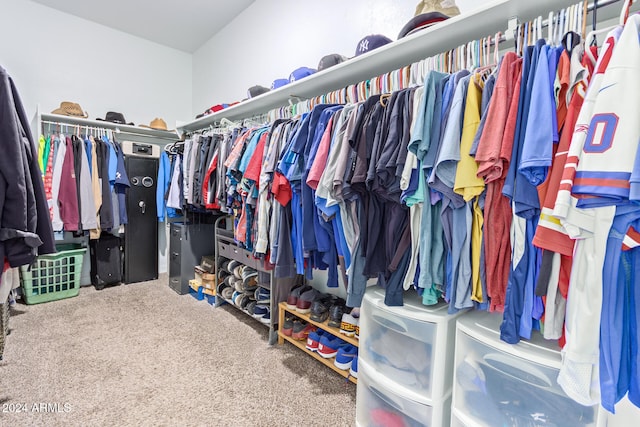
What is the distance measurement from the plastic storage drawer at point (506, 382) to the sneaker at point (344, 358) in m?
0.76

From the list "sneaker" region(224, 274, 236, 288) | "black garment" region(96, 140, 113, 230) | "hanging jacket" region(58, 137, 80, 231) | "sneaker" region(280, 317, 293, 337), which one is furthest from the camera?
"black garment" region(96, 140, 113, 230)

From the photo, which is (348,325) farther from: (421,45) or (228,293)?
(421,45)

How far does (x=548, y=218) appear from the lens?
0.84m

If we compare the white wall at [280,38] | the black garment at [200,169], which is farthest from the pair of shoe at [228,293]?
the white wall at [280,38]

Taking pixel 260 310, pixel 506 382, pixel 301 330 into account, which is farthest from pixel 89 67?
pixel 506 382

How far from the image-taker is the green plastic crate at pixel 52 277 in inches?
114

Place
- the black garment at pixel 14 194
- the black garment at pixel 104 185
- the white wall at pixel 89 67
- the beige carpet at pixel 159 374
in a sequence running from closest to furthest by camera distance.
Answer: the black garment at pixel 14 194 → the beige carpet at pixel 159 374 → the white wall at pixel 89 67 → the black garment at pixel 104 185

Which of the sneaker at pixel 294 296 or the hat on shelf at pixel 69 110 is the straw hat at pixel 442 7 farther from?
the hat on shelf at pixel 69 110

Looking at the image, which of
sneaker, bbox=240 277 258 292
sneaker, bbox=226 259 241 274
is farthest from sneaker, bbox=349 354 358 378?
sneaker, bbox=226 259 241 274

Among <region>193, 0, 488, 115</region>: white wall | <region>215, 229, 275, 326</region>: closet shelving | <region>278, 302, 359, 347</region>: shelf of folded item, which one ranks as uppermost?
<region>193, 0, 488, 115</region>: white wall

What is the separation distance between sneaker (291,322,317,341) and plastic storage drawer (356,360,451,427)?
744mm

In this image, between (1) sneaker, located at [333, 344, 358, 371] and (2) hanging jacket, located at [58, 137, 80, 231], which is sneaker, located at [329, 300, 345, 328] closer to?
(1) sneaker, located at [333, 344, 358, 371]

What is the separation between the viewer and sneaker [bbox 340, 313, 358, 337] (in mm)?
1831

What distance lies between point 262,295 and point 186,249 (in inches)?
51.4
